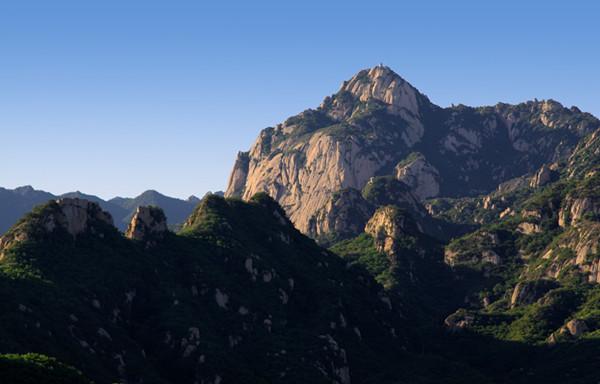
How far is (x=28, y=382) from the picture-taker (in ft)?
597

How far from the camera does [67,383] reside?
190 meters

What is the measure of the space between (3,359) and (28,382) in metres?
9.02

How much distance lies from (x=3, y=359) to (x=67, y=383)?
12.3m

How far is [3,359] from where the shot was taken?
18788 centimetres

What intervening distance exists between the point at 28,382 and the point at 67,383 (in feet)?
30.7
